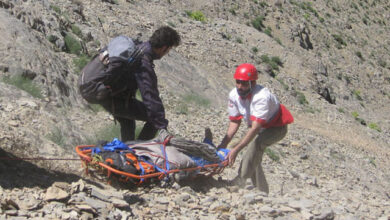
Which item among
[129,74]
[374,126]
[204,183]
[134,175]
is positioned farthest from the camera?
[374,126]

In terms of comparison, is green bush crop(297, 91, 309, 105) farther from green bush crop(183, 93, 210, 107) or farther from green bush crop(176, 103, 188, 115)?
green bush crop(176, 103, 188, 115)

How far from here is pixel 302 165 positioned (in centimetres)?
1061

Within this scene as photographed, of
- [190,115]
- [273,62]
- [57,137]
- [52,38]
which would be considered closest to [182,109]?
[190,115]

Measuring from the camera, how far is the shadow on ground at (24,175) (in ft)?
15.1

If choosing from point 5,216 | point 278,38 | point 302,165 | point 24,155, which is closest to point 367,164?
point 302,165

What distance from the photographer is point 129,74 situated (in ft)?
18.0

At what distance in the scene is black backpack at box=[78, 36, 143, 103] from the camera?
17.2 feet

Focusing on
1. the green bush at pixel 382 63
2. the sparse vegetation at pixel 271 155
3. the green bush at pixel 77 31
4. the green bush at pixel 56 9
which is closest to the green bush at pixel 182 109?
the sparse vegetation at pixel 271 155

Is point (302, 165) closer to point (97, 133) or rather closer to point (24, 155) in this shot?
point (97, 133)

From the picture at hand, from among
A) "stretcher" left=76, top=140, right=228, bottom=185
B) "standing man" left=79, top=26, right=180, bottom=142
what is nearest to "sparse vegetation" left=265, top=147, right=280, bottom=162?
"stretcher" left=76, top=140, right=228, bottom=185

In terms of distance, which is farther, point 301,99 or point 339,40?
point 339,40

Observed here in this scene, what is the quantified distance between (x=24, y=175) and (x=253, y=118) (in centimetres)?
260

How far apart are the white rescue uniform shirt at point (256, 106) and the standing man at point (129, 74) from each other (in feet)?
3.53

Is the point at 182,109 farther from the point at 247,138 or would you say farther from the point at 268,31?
the point at 268,31
